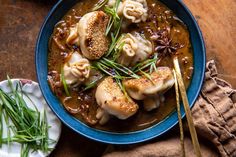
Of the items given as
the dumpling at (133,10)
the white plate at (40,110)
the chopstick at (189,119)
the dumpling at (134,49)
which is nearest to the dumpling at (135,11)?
the dumpling at (133,10)

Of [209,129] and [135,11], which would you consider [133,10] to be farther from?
[209,129]

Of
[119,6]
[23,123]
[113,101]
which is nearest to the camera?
[113,101]

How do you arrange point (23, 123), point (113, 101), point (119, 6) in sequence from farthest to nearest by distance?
1. point (23, 123)
2. point (119, 6)
3. point (113, 101)

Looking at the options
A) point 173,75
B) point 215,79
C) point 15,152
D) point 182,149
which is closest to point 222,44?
point 215,79

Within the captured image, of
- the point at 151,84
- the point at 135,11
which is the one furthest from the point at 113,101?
the point at 135,11

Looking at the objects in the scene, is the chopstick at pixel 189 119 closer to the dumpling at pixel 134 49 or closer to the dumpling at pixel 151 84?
the dumpling at pixel 151 84

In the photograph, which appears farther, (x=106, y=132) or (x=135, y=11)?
(x=106, y=132)

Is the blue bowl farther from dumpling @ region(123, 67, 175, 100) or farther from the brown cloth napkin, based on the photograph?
dumpling @ region(123, 67, 175, 100)

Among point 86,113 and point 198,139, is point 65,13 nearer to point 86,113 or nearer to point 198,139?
point 86,113
